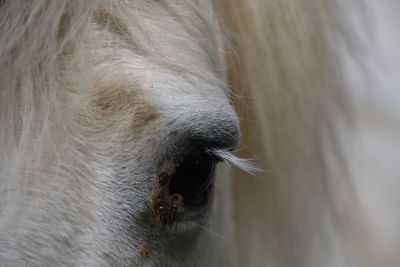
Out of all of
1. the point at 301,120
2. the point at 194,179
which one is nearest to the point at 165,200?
the point at 194,179

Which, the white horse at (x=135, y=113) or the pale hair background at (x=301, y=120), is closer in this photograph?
the white horse at (x=135, y=113)

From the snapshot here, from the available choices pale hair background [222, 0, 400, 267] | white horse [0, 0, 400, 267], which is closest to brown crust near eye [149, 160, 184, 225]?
white horse [0, 0, 400, 267]

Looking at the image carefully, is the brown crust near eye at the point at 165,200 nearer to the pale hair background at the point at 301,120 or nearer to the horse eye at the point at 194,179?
the horse eye at the point at 194,179

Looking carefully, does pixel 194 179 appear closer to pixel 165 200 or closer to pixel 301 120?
pixel 165 200

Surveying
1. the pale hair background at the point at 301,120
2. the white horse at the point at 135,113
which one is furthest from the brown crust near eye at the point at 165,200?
A: the pale hair background at the point at 301,120

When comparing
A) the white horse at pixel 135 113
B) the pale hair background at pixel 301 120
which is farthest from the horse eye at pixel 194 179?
the pale hair background at pixel 301 120

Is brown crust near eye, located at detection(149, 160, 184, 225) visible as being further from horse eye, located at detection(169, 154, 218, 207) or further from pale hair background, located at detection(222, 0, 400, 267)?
pale hair background, located at detection(222, 0, 400, 267)

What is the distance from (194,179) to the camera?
748 mm

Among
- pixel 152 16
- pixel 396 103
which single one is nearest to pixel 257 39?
pixel 152 16

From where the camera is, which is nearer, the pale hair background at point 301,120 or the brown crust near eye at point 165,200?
the brown crust near eye at point 165,200

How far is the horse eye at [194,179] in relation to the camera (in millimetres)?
721

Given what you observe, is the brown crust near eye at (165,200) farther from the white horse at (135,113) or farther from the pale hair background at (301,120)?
the pale hair background at (301,120)

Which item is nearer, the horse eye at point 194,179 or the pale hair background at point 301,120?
the horse eye at point 194,179

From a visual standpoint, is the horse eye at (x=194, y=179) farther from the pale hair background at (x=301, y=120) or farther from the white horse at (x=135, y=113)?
the pale hair background at (x=301, y=120)
